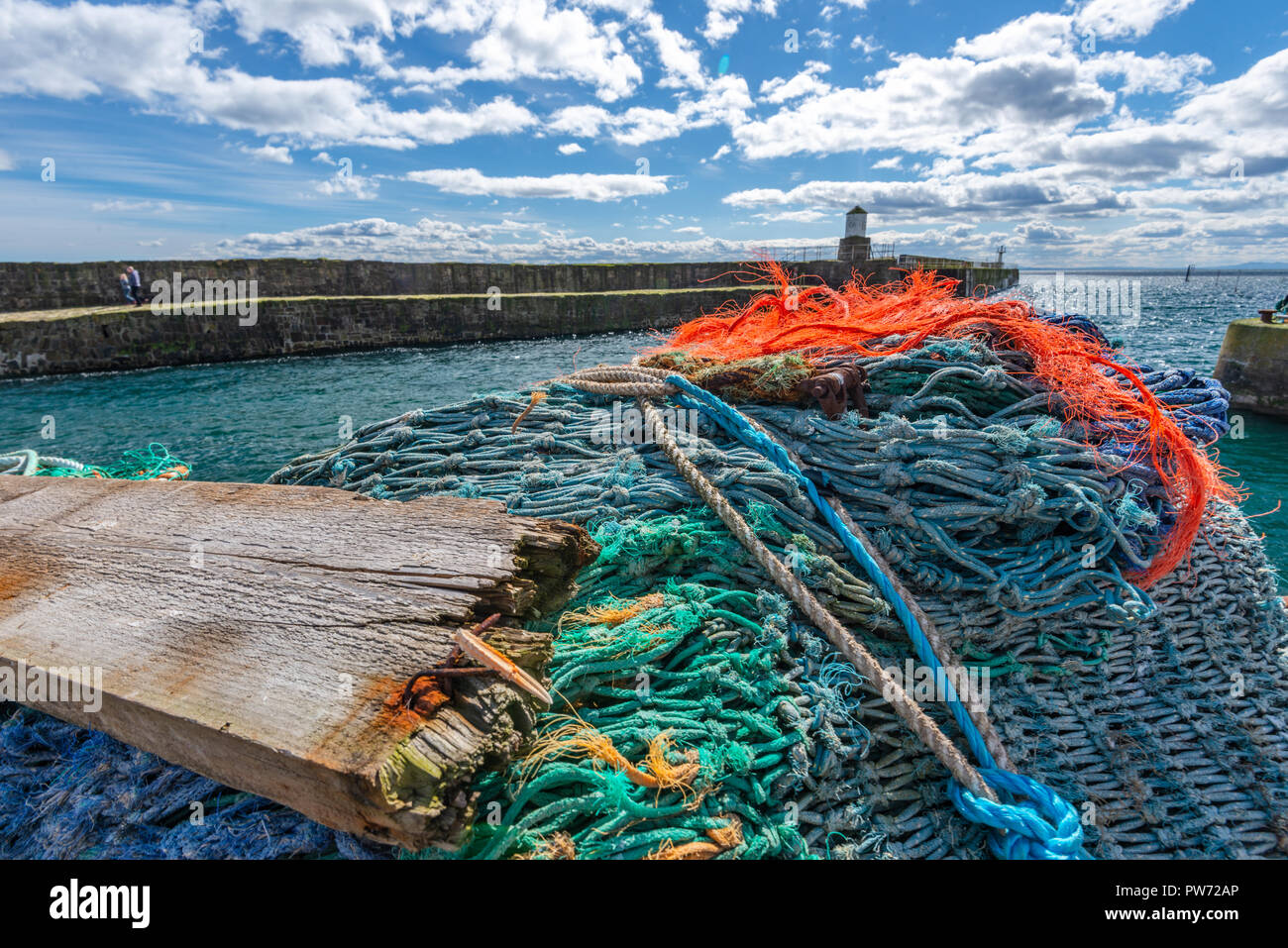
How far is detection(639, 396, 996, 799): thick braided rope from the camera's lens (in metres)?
2.14

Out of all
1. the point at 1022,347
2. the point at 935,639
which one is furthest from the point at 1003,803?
the point at 1022,347

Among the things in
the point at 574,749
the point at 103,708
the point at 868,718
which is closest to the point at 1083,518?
the point at 868,718

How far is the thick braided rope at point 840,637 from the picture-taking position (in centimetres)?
214

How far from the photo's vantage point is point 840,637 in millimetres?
2430

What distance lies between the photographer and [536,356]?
21688 millimetres

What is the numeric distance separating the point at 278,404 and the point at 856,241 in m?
27.8

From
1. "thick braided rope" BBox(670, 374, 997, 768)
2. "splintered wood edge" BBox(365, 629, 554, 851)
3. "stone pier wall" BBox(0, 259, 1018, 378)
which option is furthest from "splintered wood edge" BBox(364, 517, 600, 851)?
"stone pier wall" BBox(0, 259, 1018, 378)

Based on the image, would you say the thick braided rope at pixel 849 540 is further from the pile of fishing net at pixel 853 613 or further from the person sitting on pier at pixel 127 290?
the person sitting on pier at pixel 127 290

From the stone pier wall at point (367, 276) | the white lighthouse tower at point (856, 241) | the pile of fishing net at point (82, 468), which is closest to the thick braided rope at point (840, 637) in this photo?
the pile of fishing net at point (82, 468)

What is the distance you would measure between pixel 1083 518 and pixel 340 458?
3.83 metres

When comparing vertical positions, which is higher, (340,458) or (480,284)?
(480,284)

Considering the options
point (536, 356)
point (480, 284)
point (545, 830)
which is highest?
point (480, 284)

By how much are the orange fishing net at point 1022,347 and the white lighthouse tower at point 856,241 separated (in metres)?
29.9
